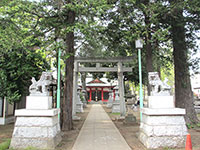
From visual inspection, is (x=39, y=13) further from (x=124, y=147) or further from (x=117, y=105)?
(x=117, y=105)

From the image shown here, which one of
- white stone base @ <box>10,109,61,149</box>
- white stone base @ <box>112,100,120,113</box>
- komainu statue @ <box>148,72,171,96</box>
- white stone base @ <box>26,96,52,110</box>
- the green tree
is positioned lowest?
white stone base @ <box>112,100,120,113</box>

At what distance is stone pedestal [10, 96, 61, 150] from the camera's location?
17.4 feet

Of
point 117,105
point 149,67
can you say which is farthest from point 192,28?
point 117,105

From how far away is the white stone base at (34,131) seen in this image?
5.30 meters

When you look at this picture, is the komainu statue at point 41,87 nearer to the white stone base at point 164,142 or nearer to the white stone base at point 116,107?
the white stone base at point 164,142

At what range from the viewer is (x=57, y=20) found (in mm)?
8055

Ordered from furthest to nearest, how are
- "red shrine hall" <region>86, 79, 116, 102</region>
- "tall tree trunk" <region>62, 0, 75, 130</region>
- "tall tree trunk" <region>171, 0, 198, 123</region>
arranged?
"red shrine hall" <region>86, 79, 116, 102</region> < "tall tree trunk" <region>171, 0, 198, 123</region> < "tall tree trunk" <region>62, 0, 75, 130</region>

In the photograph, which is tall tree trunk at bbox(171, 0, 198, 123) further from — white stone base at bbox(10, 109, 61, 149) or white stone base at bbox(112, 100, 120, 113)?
white stone base at bbox(112, 100, 120, 113)

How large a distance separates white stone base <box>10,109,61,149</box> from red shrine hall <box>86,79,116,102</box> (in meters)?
30.0

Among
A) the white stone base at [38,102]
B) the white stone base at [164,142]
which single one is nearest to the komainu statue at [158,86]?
the white stone base at [164,142]

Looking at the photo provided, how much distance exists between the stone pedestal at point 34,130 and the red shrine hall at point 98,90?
30.0 metres

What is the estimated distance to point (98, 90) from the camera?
38125 millimetres

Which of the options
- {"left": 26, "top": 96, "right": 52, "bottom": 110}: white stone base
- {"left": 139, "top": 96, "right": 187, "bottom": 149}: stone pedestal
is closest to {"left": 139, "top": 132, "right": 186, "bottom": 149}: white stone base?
{"left": 139, "top": 96, "right": 187, "bottom": 149}: stone pedestal

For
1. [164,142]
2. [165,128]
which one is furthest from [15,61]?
[164,142]
